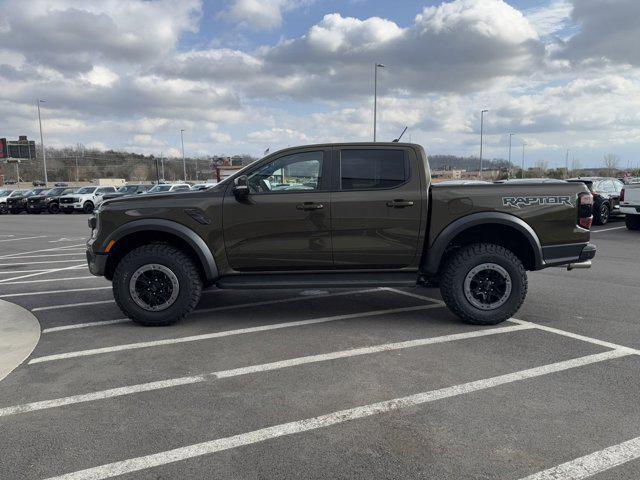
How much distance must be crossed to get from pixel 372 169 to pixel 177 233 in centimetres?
218

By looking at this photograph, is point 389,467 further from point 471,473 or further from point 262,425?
point 262,425

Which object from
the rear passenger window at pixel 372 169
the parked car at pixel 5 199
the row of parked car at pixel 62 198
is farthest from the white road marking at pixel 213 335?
the parked car at pixel 5 199

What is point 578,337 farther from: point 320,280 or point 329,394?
point 329,394

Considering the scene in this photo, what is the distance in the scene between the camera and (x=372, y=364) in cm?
431

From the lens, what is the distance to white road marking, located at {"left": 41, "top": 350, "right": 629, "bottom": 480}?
2.81 meters

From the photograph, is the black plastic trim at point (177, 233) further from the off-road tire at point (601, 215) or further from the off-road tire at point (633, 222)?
the off-road tire at point (601, 215)

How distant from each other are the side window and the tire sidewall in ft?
3.92

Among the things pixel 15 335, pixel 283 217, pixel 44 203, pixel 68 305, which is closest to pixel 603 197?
pixel 283 217

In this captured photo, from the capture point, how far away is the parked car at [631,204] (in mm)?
14820

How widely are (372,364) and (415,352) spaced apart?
0.51 metres

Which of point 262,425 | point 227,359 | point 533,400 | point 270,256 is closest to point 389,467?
point 262,425

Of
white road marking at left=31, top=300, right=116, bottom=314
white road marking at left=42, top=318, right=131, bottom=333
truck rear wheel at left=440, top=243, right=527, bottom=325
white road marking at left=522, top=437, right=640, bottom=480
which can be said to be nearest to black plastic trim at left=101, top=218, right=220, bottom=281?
white road marking at left=42, top=318, right=131, bottom=333

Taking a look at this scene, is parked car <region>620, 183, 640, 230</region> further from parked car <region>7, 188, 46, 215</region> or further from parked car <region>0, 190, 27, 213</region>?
parked car <region>0, 190, 27, 213</region>

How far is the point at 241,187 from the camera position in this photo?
5.22m
